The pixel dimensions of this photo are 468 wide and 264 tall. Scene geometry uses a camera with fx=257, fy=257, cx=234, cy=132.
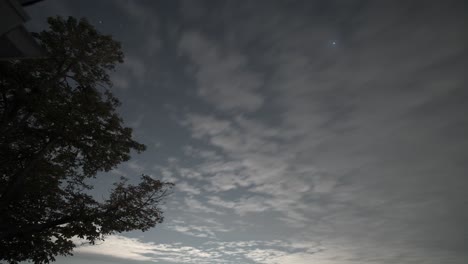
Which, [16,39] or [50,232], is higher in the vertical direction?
[16,39]

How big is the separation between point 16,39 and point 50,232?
935 centimetres

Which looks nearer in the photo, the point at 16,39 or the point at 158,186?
the point at 16,39

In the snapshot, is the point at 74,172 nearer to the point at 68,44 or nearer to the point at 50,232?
the point at 50,232

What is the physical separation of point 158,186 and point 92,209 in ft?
8.45

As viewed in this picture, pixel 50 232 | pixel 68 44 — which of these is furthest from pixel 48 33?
pixel 50 232

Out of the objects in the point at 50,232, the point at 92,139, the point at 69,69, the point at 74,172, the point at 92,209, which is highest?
the point at 69,69

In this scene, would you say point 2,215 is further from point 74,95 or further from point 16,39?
point 16,39

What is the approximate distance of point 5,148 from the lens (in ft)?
34.0

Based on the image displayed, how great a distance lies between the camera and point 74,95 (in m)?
10.8

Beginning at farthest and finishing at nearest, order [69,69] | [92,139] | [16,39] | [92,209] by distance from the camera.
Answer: [69,69] → [92,139] → [92,209] → [16,39]

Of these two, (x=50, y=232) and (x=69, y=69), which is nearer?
(x=50, y=232)

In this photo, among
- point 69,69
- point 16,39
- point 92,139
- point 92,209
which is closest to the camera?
point 16,39

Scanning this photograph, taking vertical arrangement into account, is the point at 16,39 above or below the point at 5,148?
below

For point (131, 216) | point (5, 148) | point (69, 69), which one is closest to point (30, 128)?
point (5, 148)
